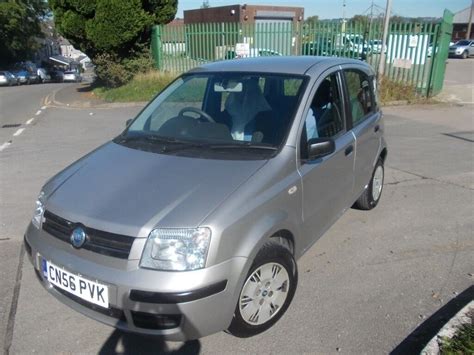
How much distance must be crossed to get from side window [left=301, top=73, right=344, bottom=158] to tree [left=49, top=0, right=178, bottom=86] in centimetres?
1393

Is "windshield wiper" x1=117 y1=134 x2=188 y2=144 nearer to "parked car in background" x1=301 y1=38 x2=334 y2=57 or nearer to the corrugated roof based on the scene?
"parked car in background" x1=301 y1=38 x2=334 y2=57

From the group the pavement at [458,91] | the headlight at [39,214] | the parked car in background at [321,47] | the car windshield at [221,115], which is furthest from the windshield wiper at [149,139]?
the pavement at [458,91]

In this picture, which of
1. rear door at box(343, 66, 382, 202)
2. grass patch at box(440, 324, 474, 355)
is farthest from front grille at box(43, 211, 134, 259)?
rear door at box(343, 66, 382, 202)

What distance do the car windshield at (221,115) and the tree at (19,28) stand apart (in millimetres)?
48995

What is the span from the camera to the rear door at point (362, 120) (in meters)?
4.05

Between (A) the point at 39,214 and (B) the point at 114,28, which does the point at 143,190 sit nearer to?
(A) the point at 39,214

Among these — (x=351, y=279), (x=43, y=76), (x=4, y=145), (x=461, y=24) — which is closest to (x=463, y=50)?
(x=461, y=24)

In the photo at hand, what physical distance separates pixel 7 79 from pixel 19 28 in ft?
48.4

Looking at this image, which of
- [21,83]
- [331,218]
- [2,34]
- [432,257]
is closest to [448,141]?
[432,257]

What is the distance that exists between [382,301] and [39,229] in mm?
2487

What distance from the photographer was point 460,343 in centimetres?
252

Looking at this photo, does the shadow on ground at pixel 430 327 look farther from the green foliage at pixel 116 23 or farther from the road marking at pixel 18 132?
the green foliage at pixel 116 23

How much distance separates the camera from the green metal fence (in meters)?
13.7

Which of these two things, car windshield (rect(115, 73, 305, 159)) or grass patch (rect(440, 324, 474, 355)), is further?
car windshield (rect(115, 73, 305, 159))
